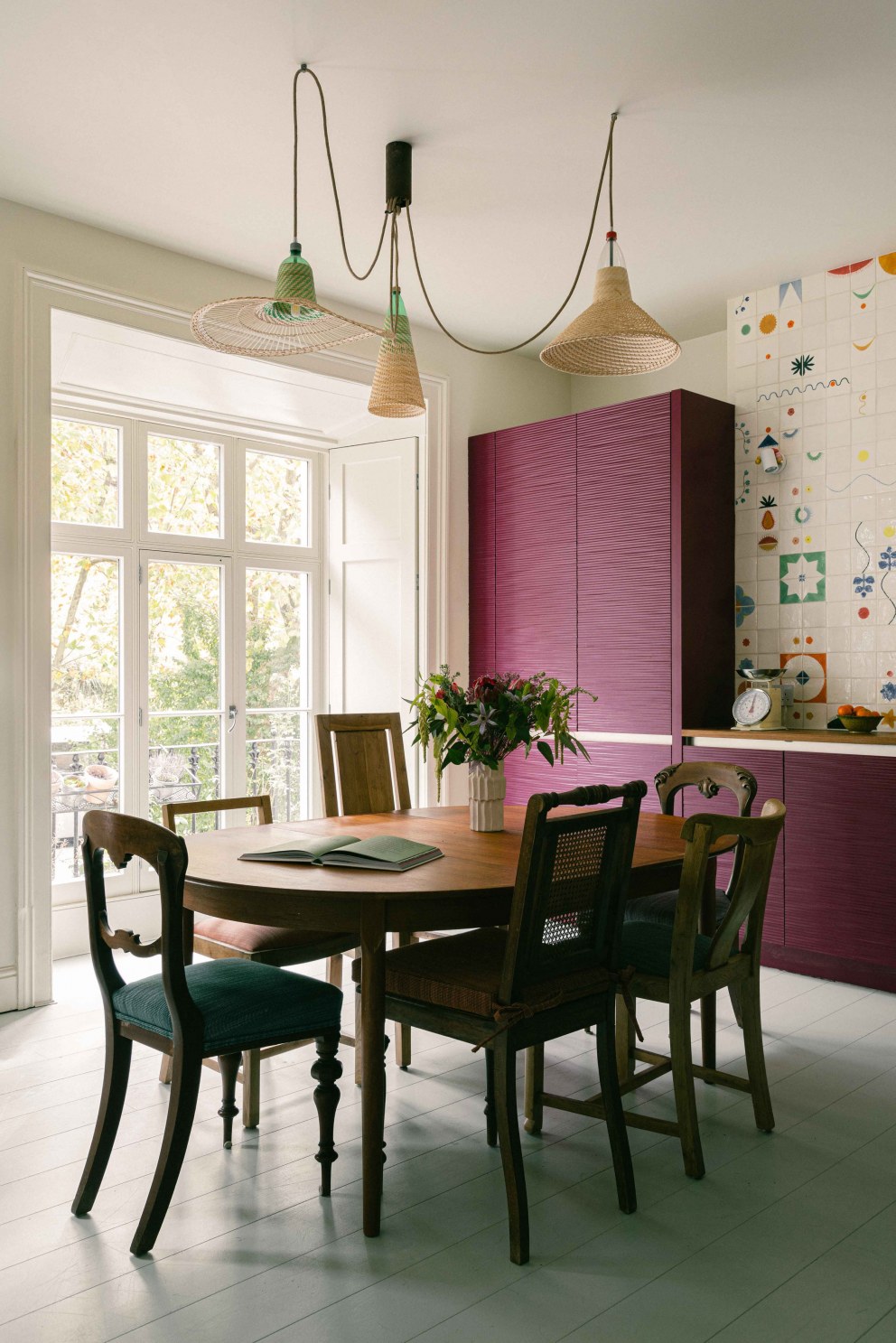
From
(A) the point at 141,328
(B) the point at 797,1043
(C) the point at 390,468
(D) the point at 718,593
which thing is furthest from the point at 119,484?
(B) the point at 797,1043

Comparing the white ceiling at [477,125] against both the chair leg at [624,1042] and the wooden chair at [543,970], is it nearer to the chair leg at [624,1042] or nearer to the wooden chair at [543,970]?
the wooden chair at [543,970]

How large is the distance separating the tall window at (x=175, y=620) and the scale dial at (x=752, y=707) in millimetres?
2374

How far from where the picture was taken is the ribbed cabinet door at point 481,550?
5.16m

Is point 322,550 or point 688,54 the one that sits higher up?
point 688,54

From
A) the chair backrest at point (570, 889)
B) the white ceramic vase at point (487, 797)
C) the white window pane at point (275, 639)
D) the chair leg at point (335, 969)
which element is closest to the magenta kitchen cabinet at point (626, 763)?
the white ceramic vase at point (487, 797)

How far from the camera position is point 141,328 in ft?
13.1

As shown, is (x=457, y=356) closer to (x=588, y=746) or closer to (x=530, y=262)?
(x=530, y=262)

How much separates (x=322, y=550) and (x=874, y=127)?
10.9ft

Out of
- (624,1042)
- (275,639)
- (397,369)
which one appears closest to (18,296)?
(397,369)

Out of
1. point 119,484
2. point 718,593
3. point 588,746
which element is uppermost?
point 119,484

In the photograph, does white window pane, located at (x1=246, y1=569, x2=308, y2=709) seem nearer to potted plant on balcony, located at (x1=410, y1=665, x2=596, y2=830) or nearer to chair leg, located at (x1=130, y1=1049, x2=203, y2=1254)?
potted plant on balcony, located at (x1=410, y1=665, x2=596, y2=830)

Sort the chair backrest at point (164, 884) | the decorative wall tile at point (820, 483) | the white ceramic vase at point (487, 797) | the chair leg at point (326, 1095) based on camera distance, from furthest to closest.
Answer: the decorative wall tile at point (820, 483) < the white ceramic vase at point (487, 797) < the chair leg at point (326, 1095) < the chair backrest at point (164, 884)

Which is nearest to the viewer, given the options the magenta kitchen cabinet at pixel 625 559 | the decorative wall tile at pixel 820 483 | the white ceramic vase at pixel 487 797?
the white ceramic vase at pixel 487 797

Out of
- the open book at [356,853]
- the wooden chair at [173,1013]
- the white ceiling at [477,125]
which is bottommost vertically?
the wooden chair at [173,1013]
